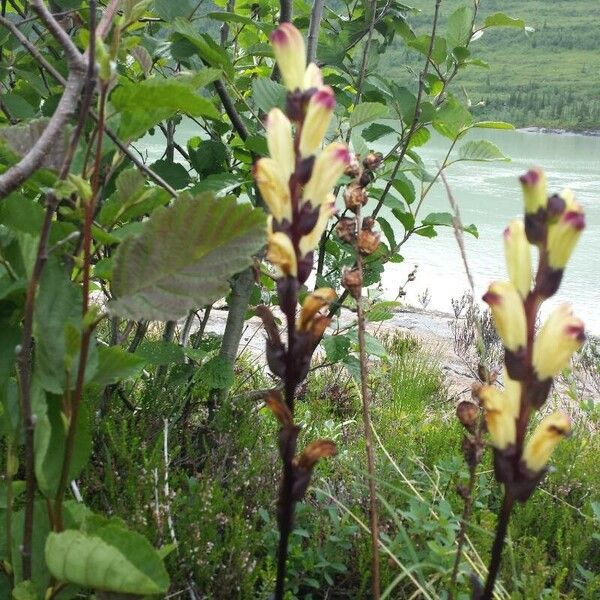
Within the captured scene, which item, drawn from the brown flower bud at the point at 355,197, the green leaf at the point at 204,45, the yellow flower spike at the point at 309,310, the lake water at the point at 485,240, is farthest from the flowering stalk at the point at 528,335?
the green leaf at the point at 204,45

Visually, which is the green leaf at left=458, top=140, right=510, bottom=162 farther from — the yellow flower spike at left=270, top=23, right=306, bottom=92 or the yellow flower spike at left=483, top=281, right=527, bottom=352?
the yellow flower spike at left=483, top=281, right=527, bottom=352

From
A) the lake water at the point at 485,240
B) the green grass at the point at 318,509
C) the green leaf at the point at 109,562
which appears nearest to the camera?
the green leaf at the point at 109,562

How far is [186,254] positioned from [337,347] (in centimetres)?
116

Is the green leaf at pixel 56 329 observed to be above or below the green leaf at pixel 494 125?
below

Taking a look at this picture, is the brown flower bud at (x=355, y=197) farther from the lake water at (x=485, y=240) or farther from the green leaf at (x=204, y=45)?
the green leaf at (x=204, y=45)

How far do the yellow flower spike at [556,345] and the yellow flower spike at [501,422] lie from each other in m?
0.04

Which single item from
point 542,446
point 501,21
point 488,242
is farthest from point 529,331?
point 488,242

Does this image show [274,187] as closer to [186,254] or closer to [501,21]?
[186,254]

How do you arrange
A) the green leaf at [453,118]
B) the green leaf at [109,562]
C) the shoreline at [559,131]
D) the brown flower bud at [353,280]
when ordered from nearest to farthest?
the green leaf at [109,562]
the brown flower bud at [353,280]
the green leaf at [453,118]
the shoreline at [559,131]

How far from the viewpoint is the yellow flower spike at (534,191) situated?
65 cm

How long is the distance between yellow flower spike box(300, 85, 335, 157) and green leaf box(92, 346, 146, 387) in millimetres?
319

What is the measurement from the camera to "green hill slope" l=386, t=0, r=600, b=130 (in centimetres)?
5238

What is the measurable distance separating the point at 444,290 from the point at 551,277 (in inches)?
319

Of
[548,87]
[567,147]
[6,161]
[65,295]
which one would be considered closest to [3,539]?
[65,295]
